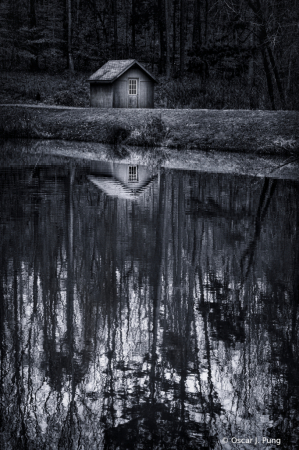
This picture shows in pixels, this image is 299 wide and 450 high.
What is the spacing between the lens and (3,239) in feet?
35.9

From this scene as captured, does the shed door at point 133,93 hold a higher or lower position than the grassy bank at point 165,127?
higher

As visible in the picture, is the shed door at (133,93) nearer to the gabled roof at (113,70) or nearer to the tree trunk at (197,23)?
the gabled roof at (113,70)

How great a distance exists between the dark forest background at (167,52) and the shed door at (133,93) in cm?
213

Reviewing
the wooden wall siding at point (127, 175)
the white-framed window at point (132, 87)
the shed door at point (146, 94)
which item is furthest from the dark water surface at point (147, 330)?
the shed door at point (146, 94)

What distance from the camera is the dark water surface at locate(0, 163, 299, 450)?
5.04 m

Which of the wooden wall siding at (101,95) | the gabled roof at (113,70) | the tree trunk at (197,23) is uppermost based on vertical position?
the tree trunk at (197,23)

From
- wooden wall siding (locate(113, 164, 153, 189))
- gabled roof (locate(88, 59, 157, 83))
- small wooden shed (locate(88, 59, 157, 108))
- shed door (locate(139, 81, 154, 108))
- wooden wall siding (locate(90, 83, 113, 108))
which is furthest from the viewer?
shed door (locate(139, 81, 154, 108))

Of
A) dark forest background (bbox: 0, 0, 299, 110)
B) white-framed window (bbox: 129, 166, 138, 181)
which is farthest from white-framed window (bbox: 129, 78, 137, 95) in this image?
white-framed window (bbox: 129, 166, 138, 181)

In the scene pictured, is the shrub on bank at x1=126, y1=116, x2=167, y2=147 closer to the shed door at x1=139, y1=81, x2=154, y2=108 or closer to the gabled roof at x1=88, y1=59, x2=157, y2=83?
the gabled roof at x1=88, y1=59, x2=157, y2=83

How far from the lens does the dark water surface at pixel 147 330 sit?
5.04m

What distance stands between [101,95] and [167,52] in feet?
36.8

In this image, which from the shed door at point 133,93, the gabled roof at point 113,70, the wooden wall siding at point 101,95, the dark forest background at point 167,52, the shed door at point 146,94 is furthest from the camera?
the shed door at point 146,94

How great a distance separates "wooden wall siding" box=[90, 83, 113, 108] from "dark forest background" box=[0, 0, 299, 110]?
272 cm

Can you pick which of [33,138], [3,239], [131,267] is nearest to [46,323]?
[131,267]
